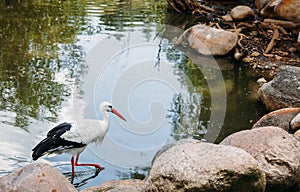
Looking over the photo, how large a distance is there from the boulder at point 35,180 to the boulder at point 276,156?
173 cm

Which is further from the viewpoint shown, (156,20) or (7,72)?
(156,20)

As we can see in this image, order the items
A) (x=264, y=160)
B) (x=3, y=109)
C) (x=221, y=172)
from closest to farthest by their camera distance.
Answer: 1. (x=221, y=172)
2. (x=264, y=160)
3. (x=3, y=109)

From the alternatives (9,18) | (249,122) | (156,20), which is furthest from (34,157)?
(156,20)

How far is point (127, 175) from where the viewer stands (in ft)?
19.4

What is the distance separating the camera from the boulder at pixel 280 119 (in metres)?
6.73

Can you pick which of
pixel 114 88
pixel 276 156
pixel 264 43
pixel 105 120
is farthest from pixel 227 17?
pixel 276 156

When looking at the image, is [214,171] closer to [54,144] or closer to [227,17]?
[54,144]

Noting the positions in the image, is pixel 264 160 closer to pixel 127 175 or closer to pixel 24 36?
pixel 127 175

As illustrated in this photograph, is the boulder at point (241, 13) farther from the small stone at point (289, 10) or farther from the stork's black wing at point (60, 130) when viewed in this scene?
the stork's black wing at point (60, 130)

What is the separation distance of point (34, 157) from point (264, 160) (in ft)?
7.75

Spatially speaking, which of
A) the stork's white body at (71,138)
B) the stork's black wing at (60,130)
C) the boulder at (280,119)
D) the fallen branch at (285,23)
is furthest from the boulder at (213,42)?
the stork's black wing at (60,130)

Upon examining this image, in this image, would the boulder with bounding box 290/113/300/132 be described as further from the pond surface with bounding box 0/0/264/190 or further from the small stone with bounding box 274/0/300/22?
the small stone with bounding box 274/0/300/22

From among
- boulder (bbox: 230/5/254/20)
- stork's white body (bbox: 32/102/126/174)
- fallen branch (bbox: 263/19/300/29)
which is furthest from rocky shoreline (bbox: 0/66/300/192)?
boulder (bbox: 230/5/254/20)

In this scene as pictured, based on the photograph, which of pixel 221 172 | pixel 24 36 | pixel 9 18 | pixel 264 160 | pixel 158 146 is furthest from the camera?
pixel 9 18
